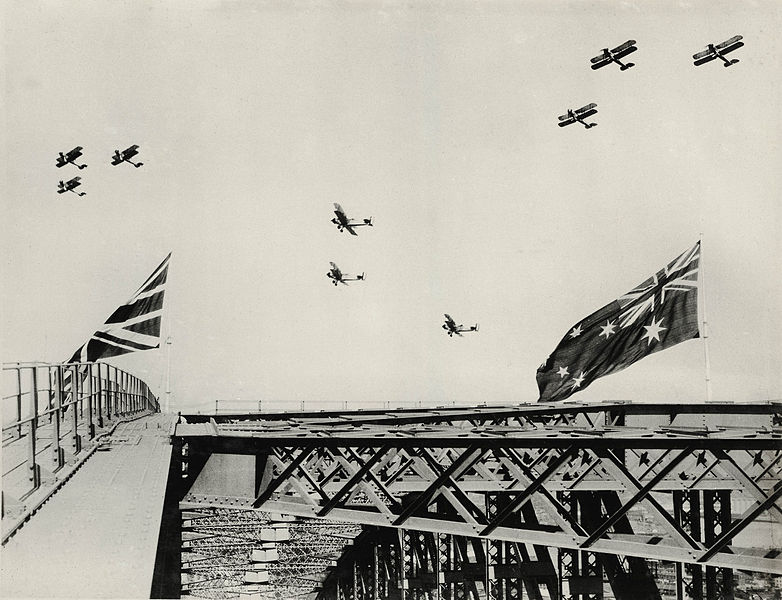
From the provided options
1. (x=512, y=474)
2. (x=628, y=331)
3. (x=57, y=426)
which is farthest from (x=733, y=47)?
(x=57, y=426)

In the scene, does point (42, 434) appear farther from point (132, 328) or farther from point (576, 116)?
point (576, 116)

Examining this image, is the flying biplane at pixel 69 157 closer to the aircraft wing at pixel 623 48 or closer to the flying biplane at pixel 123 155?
the flying biplane at pixel 123 155

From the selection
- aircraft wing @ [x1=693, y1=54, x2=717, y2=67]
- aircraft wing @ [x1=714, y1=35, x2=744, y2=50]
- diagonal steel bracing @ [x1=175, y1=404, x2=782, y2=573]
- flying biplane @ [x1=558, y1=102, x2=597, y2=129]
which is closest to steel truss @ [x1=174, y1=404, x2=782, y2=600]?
diagonal steel bracing @ [x1=175, y1=404, x2=782, y2=573]

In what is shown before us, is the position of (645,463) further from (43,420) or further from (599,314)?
(43,420)

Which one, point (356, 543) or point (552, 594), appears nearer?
point (552, 594)

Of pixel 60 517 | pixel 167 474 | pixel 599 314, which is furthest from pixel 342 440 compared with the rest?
pixel 599 314
